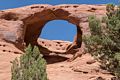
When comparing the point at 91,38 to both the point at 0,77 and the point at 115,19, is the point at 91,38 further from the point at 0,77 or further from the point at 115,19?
the point at 0,77

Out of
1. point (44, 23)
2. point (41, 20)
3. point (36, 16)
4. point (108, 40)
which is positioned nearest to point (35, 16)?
point (36, 16)

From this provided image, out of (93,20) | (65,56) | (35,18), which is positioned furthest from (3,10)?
(93,20)

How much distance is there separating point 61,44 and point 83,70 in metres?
25.4

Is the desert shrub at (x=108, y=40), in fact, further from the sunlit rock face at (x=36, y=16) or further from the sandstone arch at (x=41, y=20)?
the sandstone arch at (x=41, y=20)

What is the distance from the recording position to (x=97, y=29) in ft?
72.1

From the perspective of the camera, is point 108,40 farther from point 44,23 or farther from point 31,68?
point 44,23

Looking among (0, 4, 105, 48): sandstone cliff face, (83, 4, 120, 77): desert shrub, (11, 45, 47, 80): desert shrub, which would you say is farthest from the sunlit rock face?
(11, 45, 47, 80): desert shrub

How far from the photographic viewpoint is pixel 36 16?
35500mm

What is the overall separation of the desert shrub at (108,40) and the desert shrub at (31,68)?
238 inches

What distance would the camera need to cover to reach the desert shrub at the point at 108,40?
68.9 feet

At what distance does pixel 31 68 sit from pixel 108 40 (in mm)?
6958

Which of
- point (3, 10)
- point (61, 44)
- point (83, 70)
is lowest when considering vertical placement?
point (61, 44)

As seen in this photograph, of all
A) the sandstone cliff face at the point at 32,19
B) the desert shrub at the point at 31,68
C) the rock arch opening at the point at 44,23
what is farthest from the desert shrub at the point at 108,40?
the rock arch opening at the point at 44,23

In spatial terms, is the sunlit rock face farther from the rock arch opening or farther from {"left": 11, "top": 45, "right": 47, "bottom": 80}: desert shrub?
{"left": 11, "top": 45, "right": 47, "bottom": 80}: desert shrub
